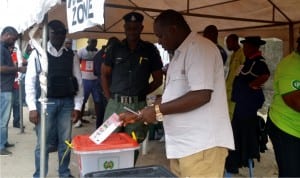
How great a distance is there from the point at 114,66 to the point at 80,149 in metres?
1.71

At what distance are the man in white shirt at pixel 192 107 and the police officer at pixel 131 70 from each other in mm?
1327

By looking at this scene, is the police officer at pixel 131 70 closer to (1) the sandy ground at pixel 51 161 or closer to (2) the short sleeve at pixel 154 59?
(2) the short sleeve at pixel 154 59

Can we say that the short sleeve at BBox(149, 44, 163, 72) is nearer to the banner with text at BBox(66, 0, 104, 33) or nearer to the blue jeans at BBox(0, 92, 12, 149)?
the banner with text at BBox(66, 0, 104, 33)

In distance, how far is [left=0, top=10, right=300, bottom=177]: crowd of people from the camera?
8.38ft

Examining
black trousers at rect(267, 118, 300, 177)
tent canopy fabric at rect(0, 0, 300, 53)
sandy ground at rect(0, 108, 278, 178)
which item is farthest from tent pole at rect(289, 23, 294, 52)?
black trousers at rect(267, 118, 300, 177)

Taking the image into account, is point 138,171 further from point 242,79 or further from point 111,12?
point 111,12

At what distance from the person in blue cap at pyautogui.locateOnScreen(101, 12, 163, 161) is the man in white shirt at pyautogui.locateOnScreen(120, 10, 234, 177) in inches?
52.2

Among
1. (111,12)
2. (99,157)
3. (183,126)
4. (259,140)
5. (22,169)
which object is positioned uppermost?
(111,12)

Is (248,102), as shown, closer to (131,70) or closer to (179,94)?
(131,70)

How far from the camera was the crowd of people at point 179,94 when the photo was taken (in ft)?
8.38

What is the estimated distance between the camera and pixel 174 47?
271cm

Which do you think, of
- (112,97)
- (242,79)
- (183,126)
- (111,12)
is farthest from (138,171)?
(111,12)

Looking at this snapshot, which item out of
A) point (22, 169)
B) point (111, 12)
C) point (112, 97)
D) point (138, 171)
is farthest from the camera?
point (111, 12)

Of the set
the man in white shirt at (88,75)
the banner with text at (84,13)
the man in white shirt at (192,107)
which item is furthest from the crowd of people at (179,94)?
the man in white shirt at (88,75)
